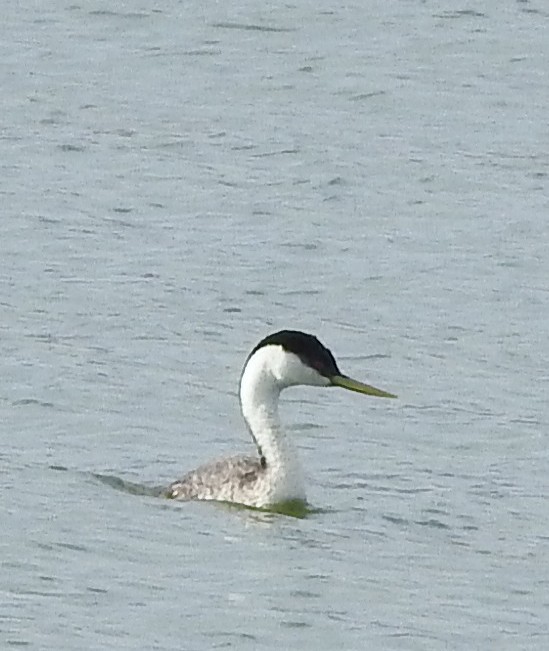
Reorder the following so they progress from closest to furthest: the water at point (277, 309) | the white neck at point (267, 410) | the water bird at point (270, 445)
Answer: the water at point (277, 309), the water bird at point (270, 445), the white neck at point (267, 410)

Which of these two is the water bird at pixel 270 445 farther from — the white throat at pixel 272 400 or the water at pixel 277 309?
the water at pixel 277 309

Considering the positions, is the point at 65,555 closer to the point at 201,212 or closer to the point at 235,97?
the point at 201,212

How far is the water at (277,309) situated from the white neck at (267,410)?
331 millimetres

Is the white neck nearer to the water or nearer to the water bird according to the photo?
the water bird

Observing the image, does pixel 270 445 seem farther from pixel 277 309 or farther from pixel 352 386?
pixel 277 309

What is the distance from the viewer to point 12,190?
2441 centimetres

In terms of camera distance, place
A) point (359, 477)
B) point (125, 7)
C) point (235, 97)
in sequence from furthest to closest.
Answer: point (125, 7) → point (235, 97) → point (359, 477)

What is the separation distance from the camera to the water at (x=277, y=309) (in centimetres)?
1431

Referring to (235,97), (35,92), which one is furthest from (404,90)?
(35,92)

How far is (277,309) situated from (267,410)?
4.05m

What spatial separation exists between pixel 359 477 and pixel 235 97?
37.1 feet

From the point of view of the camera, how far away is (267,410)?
16.9 meters

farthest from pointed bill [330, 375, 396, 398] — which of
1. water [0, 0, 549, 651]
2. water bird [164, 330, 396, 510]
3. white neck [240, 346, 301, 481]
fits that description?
water [0, 0, 549, 651]

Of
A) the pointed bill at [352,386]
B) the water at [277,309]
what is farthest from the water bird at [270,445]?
the water at [277,309]
